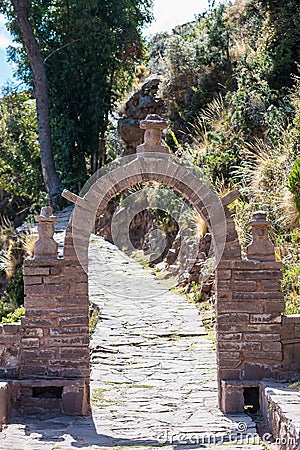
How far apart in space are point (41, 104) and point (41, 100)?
0.11 meters

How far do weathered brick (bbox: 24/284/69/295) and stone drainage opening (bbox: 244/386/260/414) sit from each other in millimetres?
1974

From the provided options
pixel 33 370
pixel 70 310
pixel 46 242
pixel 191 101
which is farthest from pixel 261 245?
pixel 191 101

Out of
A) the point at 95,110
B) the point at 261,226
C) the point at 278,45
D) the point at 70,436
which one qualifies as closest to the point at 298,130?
the point at 278,45

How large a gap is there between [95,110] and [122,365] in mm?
11477

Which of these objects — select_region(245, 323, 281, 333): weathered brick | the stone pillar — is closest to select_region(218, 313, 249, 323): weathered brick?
select_region(245, 323, 281, 333): weathered brick

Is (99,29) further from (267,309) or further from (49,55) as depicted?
(267,309)

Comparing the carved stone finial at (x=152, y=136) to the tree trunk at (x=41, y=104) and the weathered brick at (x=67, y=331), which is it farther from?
the tree trunk at (x=41, y=104)

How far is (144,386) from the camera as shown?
6652 millimetres

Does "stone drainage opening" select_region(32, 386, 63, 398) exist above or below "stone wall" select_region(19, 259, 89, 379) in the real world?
below

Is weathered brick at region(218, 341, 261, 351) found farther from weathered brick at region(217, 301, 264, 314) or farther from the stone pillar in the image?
the stone pillar

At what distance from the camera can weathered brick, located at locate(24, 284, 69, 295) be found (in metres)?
5.73

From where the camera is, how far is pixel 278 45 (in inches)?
470

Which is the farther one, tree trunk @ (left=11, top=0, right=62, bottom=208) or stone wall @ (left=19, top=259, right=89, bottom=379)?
tree trunk @ (left=11, top=0, right=62, bottom=208)

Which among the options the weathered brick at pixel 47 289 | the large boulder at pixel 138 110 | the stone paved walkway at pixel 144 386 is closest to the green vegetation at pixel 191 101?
the large boulder at pixel 138 110
